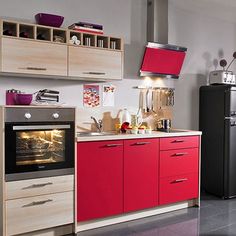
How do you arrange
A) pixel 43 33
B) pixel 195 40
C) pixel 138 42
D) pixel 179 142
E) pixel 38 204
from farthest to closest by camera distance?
pixel 195 40
pixel 138 42
pixel 179 142
pixel 43 33
pixel 38 204

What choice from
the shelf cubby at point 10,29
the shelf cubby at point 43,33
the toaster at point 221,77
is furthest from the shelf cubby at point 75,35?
the toaster at point 221,77

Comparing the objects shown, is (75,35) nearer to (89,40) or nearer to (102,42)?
(89,40)

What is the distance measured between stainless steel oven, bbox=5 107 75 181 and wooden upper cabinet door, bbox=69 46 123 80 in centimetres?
49

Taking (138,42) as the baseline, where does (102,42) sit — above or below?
below

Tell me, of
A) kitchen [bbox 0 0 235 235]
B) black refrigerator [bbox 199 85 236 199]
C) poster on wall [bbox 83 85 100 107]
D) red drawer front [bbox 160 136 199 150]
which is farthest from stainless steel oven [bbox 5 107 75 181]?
black refrigerator [bbox 199 85 236 199]

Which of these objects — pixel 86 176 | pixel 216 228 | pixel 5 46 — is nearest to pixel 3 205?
pixel 86 176

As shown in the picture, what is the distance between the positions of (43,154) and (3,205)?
545 millimetres

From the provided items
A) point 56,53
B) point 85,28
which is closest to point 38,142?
point 56,53

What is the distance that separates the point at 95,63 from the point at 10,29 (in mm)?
891

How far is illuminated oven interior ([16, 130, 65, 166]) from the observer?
2719 millimetres

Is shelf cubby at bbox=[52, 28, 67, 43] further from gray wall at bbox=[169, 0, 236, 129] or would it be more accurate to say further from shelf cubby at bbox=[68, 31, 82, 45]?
gray wall at bbox=[169, 0, 236, 129]

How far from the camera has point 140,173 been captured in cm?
338

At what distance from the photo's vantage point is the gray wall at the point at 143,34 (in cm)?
334

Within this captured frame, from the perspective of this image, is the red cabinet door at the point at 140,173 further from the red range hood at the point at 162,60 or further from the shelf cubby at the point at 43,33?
the shelf cubby at the point at 43,33
